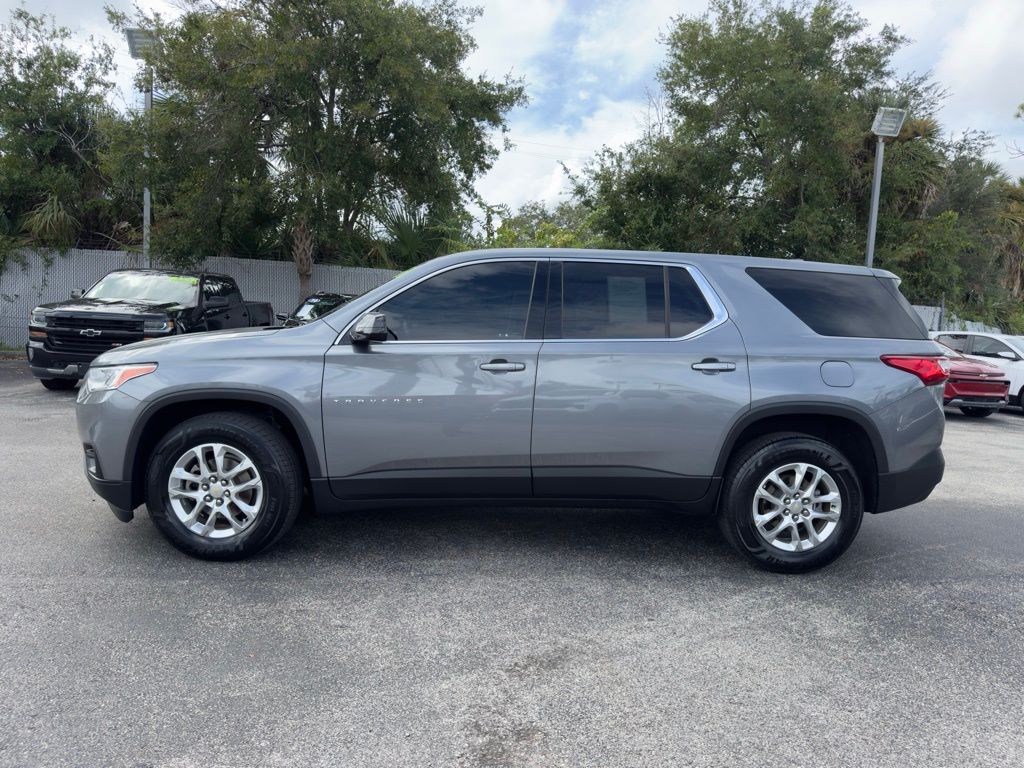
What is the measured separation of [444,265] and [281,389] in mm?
1155

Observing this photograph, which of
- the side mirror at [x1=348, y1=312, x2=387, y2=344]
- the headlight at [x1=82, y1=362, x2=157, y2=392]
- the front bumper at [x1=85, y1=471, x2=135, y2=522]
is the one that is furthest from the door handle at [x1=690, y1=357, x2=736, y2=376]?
A: the front bumper at [x1=85, y1=471, x2=135, y2=522]

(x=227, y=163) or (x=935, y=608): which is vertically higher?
(x=227, y=163)

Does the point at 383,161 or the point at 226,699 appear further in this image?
the point at 383,161

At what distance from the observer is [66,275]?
18969mm

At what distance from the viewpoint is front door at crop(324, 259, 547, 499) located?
441 cm

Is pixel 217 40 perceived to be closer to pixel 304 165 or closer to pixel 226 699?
pixel 304 165

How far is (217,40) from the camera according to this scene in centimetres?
1486

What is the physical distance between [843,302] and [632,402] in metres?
1.48

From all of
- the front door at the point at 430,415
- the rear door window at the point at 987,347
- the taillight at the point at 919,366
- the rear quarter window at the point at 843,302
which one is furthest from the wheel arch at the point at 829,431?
the rear door window at the point at 987,347

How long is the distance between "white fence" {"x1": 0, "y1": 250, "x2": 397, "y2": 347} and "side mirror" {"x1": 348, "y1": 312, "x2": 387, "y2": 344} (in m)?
14.2

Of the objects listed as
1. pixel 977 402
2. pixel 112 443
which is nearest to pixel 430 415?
pixel 112 443

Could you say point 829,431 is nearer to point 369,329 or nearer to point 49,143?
point 369,329

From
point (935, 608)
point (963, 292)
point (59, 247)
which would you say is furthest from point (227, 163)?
point (963, 292)

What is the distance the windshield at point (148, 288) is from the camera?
11.6m
